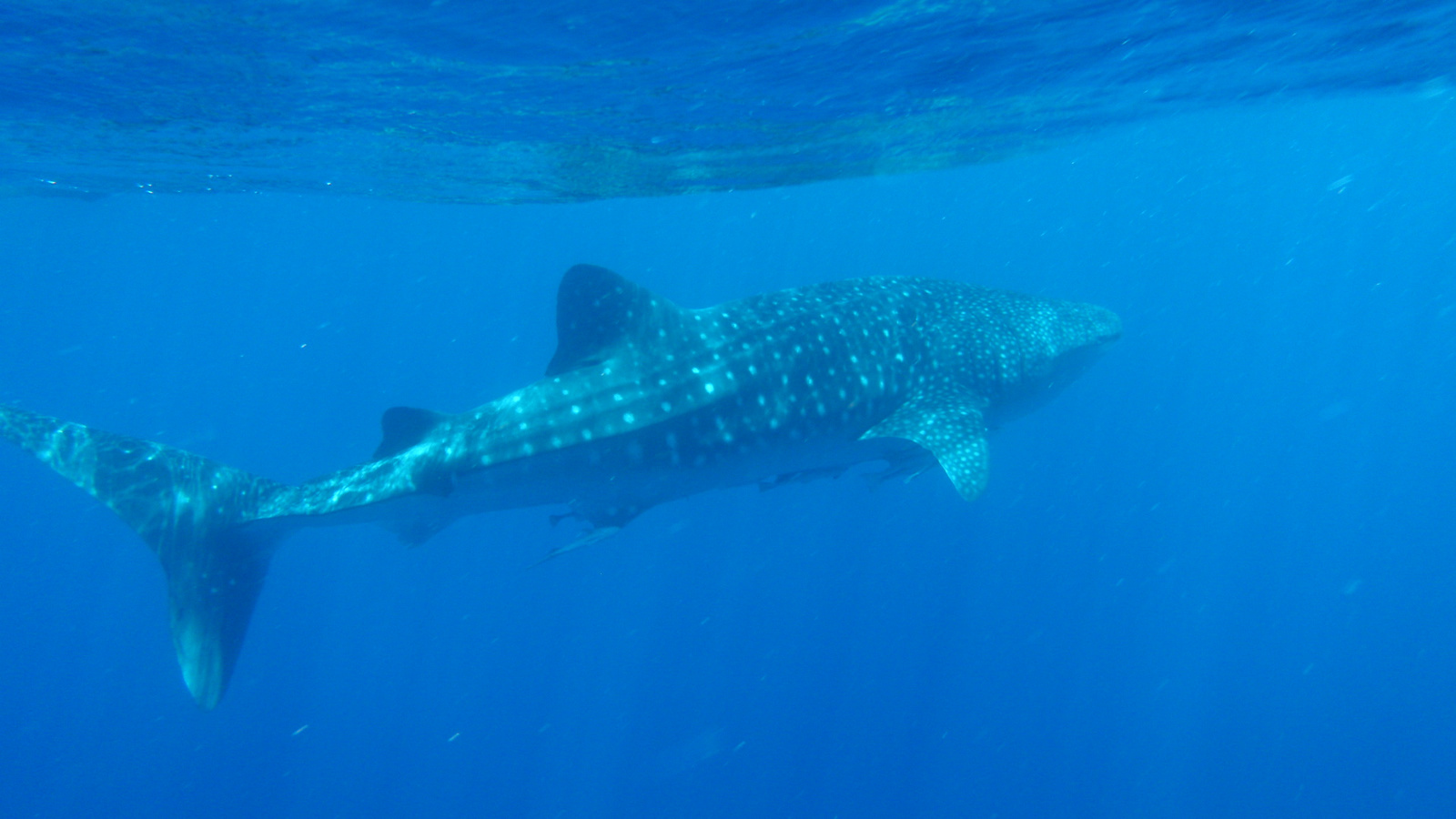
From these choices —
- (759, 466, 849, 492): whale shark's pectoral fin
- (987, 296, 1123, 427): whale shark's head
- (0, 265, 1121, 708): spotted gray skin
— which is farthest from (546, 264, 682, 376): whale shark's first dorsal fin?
(987, 296, 1123, 427): whale shark's head

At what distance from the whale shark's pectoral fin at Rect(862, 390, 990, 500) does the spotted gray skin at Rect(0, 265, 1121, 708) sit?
0.8 inches

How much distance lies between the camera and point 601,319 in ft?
23.3

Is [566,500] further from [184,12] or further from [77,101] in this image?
[77,101]

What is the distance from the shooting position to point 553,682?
85.1 feet

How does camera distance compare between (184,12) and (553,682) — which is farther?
(553,682)

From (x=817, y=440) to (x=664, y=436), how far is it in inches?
62.8

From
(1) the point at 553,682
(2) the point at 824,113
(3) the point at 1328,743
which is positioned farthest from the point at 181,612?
(3) the point at 1328,743

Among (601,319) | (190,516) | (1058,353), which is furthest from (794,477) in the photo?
(190,516)

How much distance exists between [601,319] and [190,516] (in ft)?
13.2

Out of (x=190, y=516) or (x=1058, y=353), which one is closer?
(x=190, y=516)

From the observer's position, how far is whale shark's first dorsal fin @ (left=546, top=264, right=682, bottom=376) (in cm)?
702

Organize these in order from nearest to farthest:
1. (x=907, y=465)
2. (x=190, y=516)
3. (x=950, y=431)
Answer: (x=190, y=516) → (x=950, y=431) → (x=907, y=465)

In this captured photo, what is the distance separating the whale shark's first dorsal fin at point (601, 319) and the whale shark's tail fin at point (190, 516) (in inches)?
117

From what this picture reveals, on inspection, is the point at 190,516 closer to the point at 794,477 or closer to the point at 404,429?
the point at 404,429
